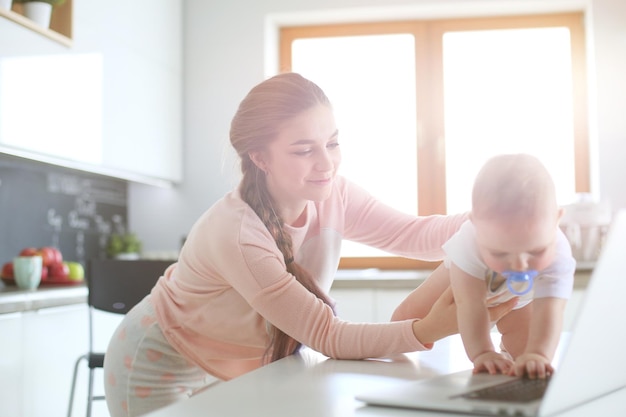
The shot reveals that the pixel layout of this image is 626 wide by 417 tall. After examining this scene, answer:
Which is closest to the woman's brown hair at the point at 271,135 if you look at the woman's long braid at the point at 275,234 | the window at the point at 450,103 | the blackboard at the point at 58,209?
the woman's long braid at the point at 275,234

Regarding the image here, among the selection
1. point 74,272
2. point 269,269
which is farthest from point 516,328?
point 74,272

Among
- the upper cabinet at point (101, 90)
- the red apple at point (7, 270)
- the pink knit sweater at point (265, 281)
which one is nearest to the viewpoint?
the pink knit sweater at point (265, 281)

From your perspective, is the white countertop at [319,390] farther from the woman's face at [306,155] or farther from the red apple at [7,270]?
the red apple at [7,270]

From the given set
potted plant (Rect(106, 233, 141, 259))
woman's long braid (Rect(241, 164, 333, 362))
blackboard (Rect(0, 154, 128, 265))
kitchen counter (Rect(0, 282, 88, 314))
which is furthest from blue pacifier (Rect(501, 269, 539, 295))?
potted plant (Rect(106, 233, 141, 259))

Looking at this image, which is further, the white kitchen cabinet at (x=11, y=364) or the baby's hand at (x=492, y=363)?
the white kitchen cabinet at (x=11, y=364)

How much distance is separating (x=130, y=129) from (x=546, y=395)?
280 cm

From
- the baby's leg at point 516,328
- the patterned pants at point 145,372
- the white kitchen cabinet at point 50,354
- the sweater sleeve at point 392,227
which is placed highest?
the sweater sleeve at point 392,227

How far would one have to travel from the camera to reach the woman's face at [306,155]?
3.20 feet

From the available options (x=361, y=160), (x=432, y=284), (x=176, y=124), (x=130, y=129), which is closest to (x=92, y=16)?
(x=130, y=129)

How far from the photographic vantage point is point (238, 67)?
3645 millimetres

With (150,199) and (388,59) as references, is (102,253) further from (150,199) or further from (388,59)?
(388,59)

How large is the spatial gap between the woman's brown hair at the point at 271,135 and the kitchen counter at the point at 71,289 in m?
1.37

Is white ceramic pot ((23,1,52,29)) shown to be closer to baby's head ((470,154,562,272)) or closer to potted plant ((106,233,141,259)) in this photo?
potted plant ((106,233,141,259))

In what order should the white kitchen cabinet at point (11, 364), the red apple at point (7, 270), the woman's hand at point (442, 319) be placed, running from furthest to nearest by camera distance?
the red apple at point (7, 270)
the white kitchen cabinet at point (11, 364)
the woman's hand at point (442, 319)
